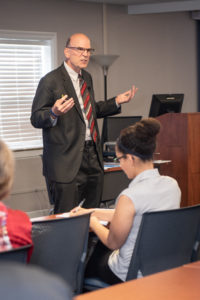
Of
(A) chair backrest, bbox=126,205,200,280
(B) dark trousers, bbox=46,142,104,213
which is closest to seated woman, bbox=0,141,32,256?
(A) chair backrest, bbox=126,205,200,280

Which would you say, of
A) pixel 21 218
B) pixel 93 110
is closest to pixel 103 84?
pixel 93 110

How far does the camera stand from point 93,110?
3549 mm

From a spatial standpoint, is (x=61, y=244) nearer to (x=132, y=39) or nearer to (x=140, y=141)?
(x=140, y=141)

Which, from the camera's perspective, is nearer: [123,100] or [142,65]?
[123,100]

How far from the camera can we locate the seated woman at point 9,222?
1.23m

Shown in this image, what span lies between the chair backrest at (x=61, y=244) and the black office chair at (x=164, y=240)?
249 mm

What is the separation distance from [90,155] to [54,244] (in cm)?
157

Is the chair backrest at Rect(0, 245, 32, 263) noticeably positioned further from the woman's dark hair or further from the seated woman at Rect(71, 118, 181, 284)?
the woman's dark hair

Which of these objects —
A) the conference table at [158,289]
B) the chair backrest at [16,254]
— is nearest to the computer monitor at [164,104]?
the conference table at [158,289]

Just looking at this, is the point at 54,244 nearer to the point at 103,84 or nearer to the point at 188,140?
the point at 188,140

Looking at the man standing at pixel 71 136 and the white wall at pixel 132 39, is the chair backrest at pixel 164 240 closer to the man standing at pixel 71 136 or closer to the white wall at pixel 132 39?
the man standing at pixel 71 136

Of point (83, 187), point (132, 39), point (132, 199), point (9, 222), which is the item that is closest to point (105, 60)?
point (132, 39)

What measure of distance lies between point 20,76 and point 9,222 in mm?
4723

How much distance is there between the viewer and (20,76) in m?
5.98
